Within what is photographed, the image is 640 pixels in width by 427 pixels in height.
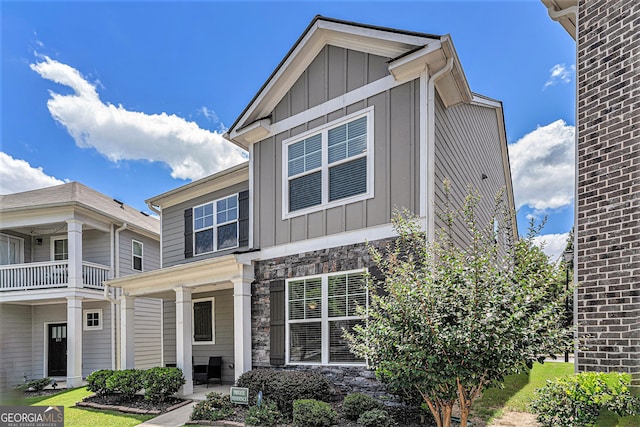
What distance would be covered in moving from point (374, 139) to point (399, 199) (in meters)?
1.26

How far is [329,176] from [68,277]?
10303 mm

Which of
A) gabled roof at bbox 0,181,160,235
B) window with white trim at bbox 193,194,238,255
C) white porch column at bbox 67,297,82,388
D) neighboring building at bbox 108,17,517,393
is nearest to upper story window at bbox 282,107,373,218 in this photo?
neighboring building at bbox 108,17,517,393

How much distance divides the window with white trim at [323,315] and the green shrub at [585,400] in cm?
321

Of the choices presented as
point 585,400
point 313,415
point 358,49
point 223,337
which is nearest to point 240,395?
point 313,415

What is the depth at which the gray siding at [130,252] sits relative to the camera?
52.3 ft

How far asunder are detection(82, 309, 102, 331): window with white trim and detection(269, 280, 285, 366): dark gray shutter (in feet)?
30.6

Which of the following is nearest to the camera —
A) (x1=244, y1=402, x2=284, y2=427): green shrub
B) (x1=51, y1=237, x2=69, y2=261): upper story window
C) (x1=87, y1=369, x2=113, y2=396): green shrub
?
(x1=244, y1=402, x2=284, y2=427): green shrub

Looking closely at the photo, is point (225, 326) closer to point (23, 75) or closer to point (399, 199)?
point (399, 199)

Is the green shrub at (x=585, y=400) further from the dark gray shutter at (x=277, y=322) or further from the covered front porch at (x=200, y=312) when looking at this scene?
the covered front porch at (x=200, y=312)

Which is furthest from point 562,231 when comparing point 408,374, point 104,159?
point 104,159

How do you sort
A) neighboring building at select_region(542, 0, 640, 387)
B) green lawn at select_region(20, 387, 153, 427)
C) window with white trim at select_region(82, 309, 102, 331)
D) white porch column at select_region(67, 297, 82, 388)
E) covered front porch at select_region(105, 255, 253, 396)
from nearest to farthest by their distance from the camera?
neighboring building at select_region(542, 0, 640, 387)
green lawn at select_region(20, 387, 153, 427)
covered front porch at select_region(105, 255, 253, 396)
white porch column at select_region(67, 297, 82, 388)
window with white trim at select_region(82, 309, 102, 331)

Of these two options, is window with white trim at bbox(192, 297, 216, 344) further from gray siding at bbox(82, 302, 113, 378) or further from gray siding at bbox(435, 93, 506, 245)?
gray siding at bbox(435, 93, 506, 245)

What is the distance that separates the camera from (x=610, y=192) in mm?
5191

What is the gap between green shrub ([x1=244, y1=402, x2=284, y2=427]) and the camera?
706 cm
